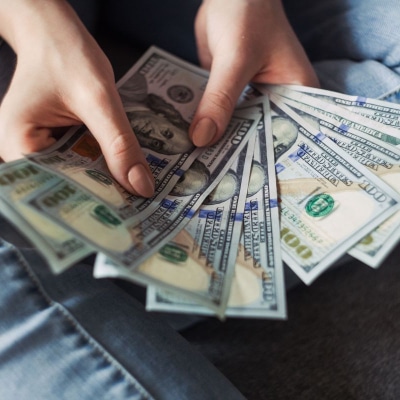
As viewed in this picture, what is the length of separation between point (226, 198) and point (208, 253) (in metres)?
0.11

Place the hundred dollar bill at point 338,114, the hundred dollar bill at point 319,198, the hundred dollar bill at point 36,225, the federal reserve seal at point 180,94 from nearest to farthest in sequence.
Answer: the hundred dollar bill at point 36,225 < the hundred dollar bill at point 319,198 < the hundred dollar bill at point 338,114 < the federal reserve seal at point 180,94

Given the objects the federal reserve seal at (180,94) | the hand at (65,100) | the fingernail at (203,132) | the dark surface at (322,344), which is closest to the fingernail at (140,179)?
the hand at (65,100)

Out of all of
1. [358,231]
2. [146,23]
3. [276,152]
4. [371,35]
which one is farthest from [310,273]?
[146,23]

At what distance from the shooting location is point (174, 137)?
0.71m

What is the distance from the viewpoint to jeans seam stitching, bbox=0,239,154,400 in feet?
1.76

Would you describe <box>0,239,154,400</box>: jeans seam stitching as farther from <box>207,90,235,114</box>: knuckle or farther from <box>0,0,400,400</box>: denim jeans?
<box>207,90,235,114</box>: knuckle

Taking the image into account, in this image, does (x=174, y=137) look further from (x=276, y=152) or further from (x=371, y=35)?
(x=371, y=35)

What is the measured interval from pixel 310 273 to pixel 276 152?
0.20 metres

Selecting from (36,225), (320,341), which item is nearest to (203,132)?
(36,225)

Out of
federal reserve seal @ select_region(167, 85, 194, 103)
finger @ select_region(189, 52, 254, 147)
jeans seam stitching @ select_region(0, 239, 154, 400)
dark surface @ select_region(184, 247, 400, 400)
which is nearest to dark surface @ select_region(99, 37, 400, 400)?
dark surface @ select_region(184, 247, 400, 400)

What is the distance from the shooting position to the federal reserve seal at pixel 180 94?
782 millimetres

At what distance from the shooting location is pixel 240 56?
0.71 m

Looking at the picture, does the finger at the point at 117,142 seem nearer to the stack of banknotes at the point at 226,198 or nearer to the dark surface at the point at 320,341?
the stack of banknotes at the point at 226,198

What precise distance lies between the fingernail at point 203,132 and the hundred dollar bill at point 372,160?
13 centimetres
